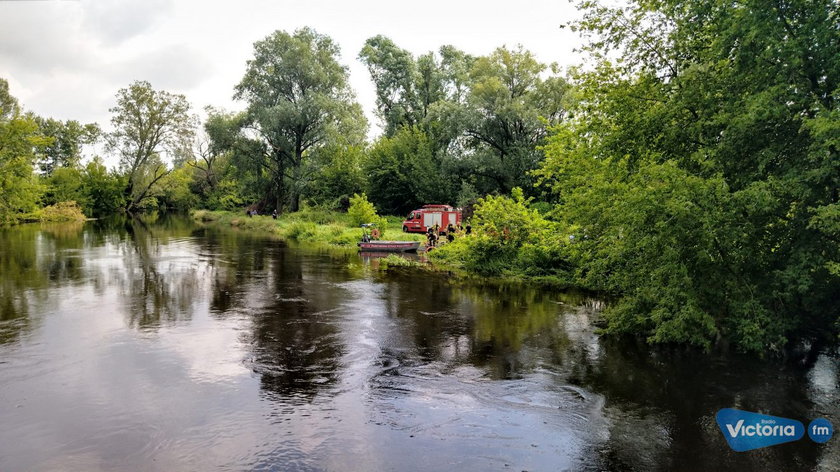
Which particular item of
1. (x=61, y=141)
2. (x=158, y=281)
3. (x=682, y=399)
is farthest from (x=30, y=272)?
(x=61, y=141)

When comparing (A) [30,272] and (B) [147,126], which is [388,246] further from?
(B) [147,126]

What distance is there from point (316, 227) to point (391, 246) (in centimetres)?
998

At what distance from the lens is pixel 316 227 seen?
36156 mm

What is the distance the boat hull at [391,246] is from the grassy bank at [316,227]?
311 cm

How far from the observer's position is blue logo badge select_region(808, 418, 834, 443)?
7.11 m

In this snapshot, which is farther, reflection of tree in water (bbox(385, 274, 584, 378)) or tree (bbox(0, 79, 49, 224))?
tree (bbox(0, 79, 49, 224))

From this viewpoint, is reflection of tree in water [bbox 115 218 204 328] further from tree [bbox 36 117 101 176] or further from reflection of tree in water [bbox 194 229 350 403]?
tree [bbox 36 117 101 176]

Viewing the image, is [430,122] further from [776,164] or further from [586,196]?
[776,164]

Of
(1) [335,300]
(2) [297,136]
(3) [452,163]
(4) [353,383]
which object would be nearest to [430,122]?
(3) [452,163]

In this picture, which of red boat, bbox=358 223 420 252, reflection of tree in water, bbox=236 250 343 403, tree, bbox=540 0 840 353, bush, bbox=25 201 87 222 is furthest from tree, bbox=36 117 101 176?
tree, bbox=540 0 840 353

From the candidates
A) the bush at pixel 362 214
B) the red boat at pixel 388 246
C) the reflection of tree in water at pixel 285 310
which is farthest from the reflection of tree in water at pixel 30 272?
the bush at pixel 362 214

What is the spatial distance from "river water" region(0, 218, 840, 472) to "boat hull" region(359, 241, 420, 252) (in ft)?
37.8

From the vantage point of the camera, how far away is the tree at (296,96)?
4375 centimetres

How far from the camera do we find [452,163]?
128 feet
